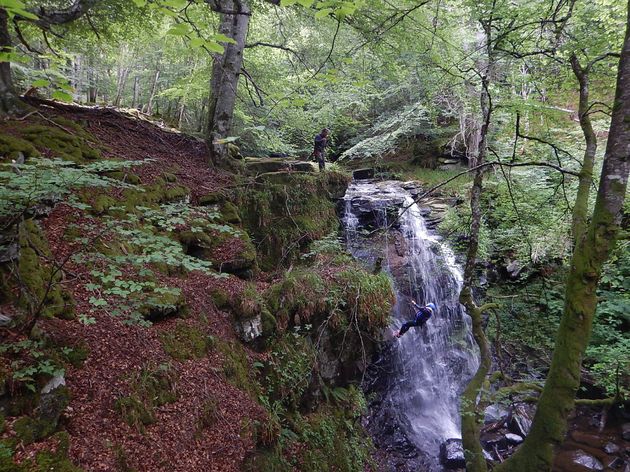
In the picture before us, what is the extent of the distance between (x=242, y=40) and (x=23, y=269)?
6352 millimetres

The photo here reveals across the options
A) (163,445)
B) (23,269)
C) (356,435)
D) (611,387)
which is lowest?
(356,435)

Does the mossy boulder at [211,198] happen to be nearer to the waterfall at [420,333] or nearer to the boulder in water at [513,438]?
the waterfall at [420,333]

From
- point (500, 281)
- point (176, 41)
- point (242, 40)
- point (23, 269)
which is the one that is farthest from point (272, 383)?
point (176, 41)

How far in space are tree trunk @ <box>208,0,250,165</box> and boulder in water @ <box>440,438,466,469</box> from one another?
767 centimetres

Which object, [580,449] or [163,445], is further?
[580,449]

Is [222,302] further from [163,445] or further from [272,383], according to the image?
[163,445]

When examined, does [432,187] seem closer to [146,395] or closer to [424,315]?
[424,315]

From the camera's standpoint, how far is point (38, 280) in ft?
10.7

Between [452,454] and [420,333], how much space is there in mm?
2867

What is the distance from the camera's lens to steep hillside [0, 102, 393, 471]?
2805 mm

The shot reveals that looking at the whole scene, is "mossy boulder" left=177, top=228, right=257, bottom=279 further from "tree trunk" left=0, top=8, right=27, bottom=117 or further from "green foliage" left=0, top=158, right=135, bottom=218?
"tree trunk" left=0, top=8, right=27, bottom=117

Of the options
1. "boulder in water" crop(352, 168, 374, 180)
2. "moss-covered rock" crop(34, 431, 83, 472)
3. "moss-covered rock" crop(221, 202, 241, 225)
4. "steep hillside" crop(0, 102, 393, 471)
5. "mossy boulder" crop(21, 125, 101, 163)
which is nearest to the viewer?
"moss-covered rock" crop(34, 431, 83, 472)

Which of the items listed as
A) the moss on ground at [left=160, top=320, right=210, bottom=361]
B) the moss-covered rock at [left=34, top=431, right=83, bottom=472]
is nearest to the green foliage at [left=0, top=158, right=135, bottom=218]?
the moss-covered rock at [left=34, top=431, right=83, bottom=472]

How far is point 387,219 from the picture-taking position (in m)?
12.1
